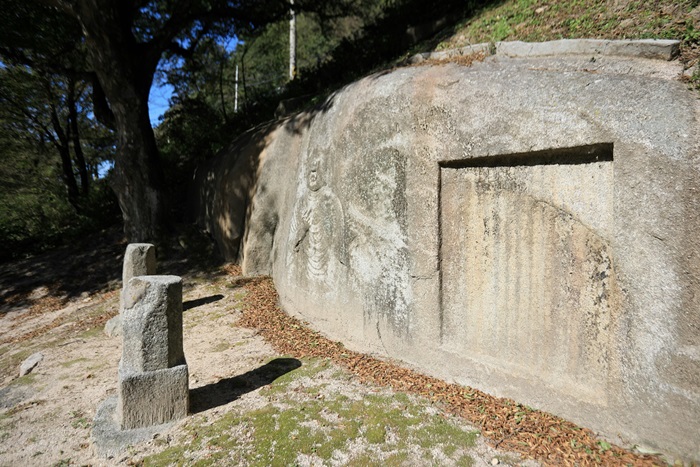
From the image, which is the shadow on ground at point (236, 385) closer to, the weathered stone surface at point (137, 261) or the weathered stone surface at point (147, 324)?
the weathered stone surface at point (147, 324)

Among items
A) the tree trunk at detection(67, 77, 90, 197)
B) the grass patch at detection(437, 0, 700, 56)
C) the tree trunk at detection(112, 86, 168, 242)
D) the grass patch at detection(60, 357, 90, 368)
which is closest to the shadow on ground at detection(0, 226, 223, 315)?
the tree trunk at detection(112, 86, 168, 242)

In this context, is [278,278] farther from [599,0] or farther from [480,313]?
[599,0]

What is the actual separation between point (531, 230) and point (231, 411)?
12.8 ft

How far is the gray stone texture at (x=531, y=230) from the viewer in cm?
357

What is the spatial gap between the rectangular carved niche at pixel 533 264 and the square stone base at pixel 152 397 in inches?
122

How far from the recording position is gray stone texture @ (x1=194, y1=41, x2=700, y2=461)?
3.57m

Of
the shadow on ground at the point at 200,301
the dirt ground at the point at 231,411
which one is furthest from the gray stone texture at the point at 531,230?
the shadow on ground at the point at 200,301

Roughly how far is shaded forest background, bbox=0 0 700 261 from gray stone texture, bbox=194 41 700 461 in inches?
116

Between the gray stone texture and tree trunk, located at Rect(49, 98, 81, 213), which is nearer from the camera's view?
the gray stone texture

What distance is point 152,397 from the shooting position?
4633 millimetres

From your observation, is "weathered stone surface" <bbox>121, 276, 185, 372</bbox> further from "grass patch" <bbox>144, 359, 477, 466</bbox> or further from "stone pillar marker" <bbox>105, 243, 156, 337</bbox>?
"stone pillar marker" <bbox>105, 243, 156, 337</bbox>

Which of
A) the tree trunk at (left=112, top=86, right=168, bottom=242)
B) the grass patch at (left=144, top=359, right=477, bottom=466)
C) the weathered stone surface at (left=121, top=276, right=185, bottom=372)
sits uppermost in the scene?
the tree trunk at (left=112, top=86, right=168, bottom=242)

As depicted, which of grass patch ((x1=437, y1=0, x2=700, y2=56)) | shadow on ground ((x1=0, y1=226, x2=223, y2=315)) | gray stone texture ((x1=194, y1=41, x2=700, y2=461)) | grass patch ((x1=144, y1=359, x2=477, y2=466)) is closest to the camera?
gray stone texture ((x1=194, y1=41, x2=700, y2=461))

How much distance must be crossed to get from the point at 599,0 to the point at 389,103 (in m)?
3.77
